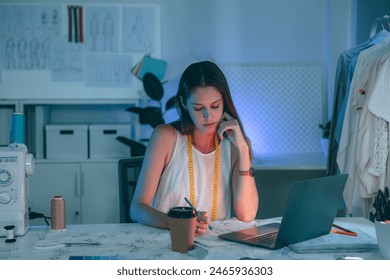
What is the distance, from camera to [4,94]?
329cm

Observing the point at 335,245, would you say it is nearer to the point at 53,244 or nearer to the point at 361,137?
the point at 53,244

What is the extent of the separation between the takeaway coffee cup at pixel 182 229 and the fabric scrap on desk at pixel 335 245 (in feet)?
0.78

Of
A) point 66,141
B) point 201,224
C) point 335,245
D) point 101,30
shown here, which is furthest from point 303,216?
point 101,30

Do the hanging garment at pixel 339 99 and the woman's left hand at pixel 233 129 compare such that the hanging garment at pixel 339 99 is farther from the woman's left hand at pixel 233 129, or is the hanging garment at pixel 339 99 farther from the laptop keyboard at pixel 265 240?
the laptop keyboard at pixel 265 240

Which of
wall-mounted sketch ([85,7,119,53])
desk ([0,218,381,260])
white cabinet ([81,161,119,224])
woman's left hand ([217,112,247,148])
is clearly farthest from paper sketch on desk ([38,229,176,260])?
wall-mounted sketch ([85,7,119,53])

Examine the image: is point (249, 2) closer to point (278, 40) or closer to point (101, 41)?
point (278, 40)

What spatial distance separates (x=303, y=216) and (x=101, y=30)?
8.53 ft

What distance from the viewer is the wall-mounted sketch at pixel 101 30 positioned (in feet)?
11.1

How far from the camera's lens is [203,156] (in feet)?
5.60

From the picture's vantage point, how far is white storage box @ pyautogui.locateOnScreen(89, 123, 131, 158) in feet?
10.4

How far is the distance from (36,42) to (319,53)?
197 cm

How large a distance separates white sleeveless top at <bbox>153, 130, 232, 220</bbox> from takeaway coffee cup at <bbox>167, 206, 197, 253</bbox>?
54cm
